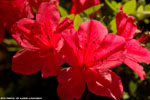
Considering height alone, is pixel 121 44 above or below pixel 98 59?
above

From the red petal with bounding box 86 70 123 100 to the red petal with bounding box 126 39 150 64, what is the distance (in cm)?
17

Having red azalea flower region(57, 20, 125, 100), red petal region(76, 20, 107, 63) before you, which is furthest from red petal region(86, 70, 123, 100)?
red petal region(76, 20, 107, 63)

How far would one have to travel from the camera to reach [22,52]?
116cm

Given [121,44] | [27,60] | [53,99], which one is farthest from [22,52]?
[53,99]

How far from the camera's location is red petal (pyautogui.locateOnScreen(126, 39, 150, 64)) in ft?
3.75

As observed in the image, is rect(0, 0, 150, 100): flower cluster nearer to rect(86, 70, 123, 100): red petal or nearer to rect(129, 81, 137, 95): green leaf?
rect(86, 70, 123, 100): red petal

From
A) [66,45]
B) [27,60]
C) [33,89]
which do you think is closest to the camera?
[66,45]

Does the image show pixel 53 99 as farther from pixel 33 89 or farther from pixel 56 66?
pixel 56 66

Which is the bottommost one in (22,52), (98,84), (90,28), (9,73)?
(9,73)

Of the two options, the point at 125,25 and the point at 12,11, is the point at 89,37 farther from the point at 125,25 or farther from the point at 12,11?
the point at 12,11

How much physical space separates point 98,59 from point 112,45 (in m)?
0.11

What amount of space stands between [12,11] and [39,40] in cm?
25

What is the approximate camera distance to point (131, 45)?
1.14 metres

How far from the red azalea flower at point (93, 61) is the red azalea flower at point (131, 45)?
12cm
